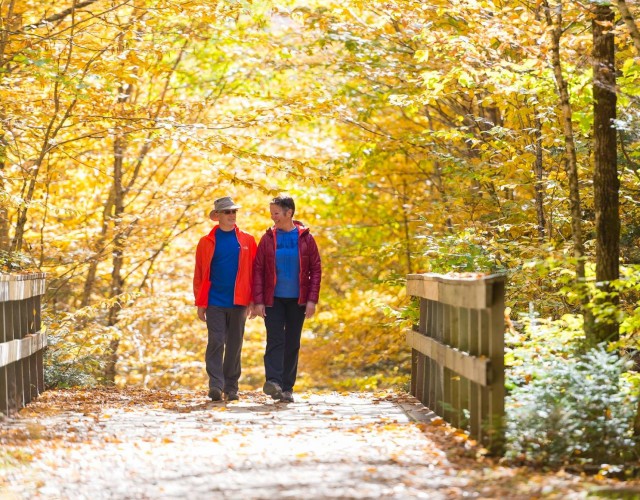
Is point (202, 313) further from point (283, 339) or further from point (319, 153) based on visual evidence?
point (319, 153)

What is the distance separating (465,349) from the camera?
684 centimetres

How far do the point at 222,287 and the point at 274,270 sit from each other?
567mm

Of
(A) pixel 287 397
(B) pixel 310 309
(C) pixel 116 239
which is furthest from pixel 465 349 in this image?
(C) pixel 116 239

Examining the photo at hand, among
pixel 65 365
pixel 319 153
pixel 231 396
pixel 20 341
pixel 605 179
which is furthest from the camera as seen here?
pixel 319 153

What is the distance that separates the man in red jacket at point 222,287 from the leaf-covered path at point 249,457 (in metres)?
0.82

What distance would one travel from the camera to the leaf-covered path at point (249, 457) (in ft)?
17.0

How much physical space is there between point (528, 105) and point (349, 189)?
28.1ft

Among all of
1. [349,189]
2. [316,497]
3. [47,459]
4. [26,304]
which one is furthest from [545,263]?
[349,189]

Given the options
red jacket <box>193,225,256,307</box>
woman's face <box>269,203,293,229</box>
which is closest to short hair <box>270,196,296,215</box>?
woman's face <box>269,203,293,229</box>

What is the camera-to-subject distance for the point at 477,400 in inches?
252

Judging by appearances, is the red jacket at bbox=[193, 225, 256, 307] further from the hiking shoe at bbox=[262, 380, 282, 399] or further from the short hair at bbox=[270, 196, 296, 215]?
the hiking shoe at bbox=[262, 380, 282, 399]

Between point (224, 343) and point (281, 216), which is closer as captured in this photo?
point (281, 216)

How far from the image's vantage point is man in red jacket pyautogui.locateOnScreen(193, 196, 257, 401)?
9727 millimetres

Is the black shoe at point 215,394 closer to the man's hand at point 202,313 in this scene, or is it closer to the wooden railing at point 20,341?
the man's hand at point 202,313
